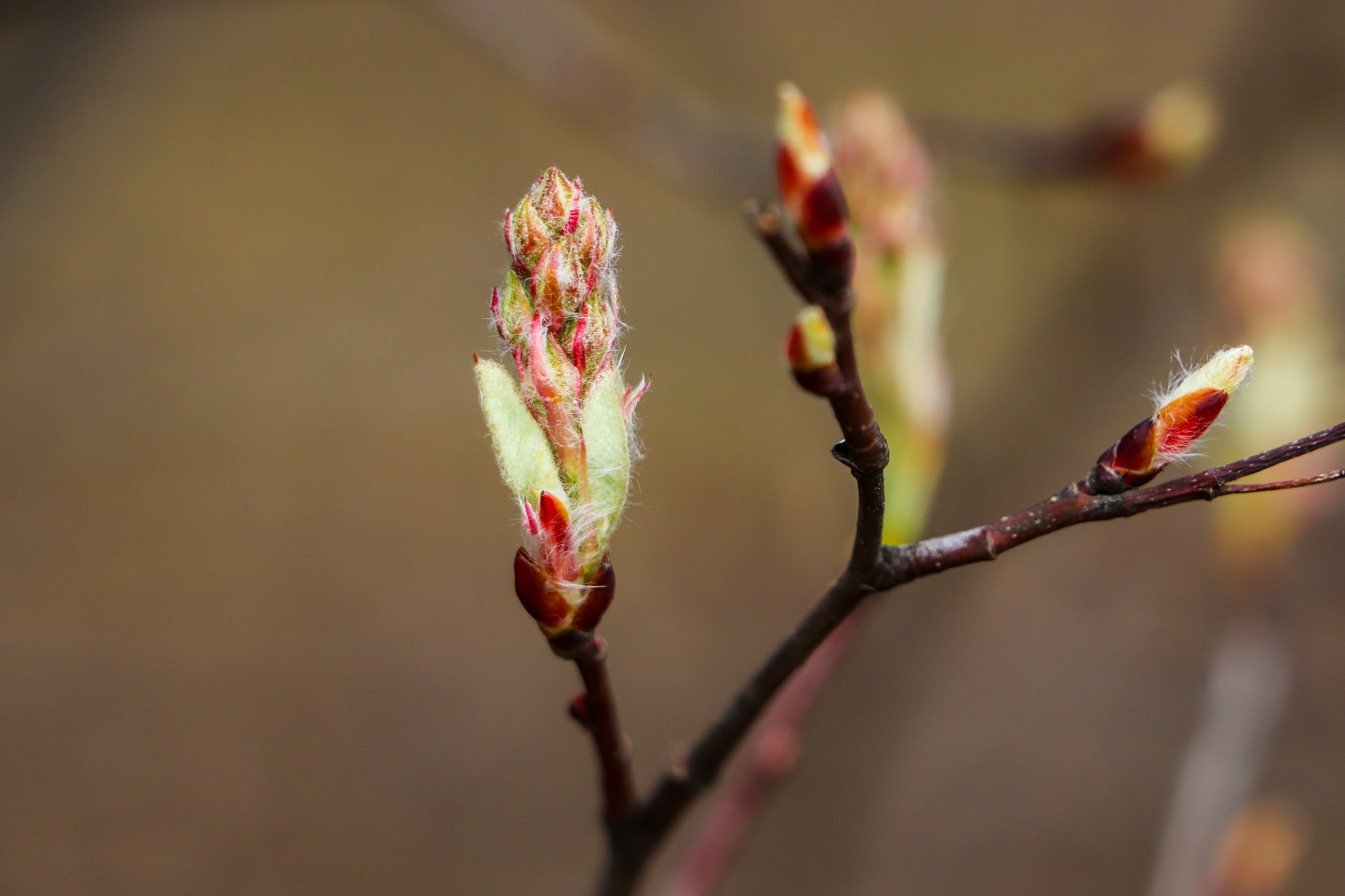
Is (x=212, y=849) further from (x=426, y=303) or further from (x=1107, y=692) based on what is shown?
(x=1107, y=692)

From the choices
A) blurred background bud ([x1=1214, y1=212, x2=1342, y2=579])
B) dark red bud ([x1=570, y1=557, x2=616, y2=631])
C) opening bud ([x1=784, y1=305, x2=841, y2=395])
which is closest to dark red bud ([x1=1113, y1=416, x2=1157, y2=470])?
opening bud ([x1=784, y1=305, x2=841, y2=395])

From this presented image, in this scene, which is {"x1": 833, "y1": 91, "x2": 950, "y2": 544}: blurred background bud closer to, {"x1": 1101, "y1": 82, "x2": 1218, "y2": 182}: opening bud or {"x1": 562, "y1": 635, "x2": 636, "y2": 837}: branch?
{"x1": 562, "y1": 635, "x2": 636, "y2": 837}: branch

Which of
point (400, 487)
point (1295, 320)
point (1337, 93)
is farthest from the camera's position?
point (400, 487)

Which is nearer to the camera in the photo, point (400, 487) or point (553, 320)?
point (553, 320)

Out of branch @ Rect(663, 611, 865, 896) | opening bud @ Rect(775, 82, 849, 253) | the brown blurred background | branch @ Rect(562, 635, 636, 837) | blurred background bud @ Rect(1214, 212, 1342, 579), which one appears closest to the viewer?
opening bud @ Rect(775, 82, 849, 253)

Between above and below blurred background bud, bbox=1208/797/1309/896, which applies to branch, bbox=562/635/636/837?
above

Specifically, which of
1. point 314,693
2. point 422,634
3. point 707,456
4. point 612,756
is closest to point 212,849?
point 314,693

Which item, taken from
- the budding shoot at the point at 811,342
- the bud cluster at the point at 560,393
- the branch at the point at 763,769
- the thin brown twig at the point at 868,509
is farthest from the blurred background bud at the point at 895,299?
the budding shoot at the point at 811,342
